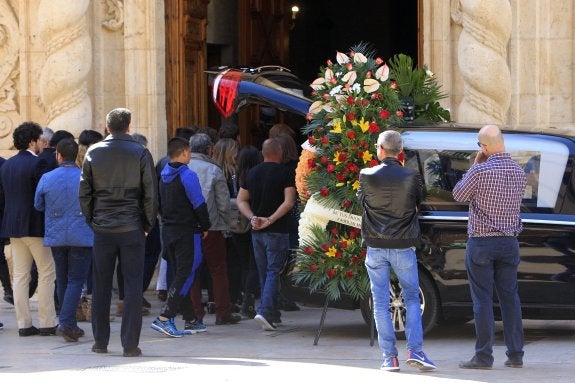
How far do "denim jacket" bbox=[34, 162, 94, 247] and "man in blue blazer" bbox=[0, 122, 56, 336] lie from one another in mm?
252

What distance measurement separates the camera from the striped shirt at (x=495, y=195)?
419 inches

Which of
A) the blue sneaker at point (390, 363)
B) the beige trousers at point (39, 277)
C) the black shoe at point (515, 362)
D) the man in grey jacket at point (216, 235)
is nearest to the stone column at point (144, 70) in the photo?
the man in grey jacket at point (216, 235)

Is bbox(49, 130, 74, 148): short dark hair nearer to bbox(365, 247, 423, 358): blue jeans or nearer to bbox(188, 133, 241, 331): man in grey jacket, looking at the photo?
bbox(188, 133, 241, 331): man in grey jacket

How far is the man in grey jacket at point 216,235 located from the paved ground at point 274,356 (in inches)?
9.0

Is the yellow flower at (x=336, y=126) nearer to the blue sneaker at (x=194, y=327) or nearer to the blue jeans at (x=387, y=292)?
the blue jeans at (x=387, y=292)

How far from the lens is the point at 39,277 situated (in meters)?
13.2

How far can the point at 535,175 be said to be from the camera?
12.2 meters

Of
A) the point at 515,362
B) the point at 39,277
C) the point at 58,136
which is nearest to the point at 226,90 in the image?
the point at 58,136

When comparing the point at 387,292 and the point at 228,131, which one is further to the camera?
the point at 228,131

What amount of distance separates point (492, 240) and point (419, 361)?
1.01 meters

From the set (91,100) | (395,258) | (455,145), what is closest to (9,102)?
(91,100)

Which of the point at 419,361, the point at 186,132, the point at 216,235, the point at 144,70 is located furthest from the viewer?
the point at 144,70

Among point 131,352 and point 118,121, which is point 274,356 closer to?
point 131,352

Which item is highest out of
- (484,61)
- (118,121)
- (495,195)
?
(484,61)
